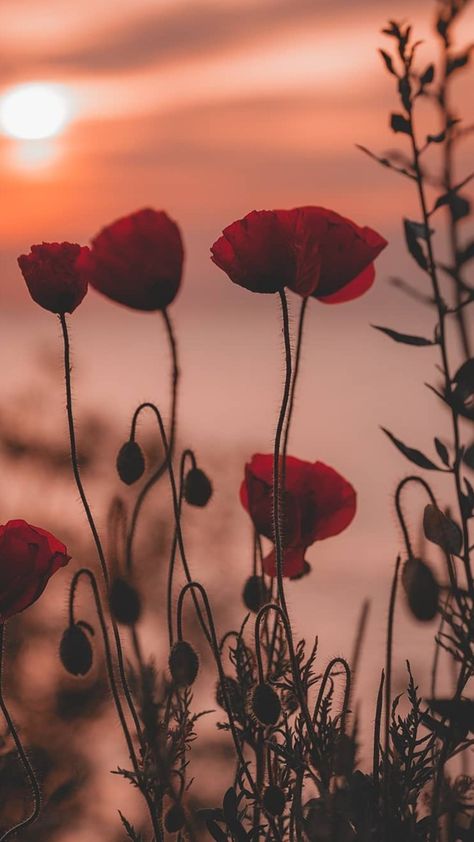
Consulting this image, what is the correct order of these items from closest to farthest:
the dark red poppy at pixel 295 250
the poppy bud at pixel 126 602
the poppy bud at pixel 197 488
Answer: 1. the poppy bud at pixel 126 602
2. the dark red poppy at pixel 295 250
3. the poppy bud at pixel 197 488

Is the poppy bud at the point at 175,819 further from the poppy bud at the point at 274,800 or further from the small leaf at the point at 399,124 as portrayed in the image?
the small leaf at the point at 399,124

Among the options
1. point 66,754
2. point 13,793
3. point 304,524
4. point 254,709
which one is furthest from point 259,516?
point 66,754

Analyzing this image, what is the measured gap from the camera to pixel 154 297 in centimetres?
106

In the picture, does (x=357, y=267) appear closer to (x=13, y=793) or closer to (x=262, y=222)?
(x=262, y=222)

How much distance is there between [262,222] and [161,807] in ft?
1.68

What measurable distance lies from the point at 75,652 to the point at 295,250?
1.42 ft

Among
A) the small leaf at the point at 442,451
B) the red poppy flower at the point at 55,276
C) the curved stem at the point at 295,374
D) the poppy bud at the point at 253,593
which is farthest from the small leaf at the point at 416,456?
the red poppy flower at the point at 55,276

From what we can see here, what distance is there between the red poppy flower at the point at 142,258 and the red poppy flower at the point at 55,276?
0.19 ft

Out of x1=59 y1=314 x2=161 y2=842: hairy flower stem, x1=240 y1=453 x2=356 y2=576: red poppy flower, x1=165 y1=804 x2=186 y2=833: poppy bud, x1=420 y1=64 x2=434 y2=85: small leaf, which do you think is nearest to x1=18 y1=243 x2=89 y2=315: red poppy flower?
x1=59 y1=314 x2=161 y2=842: hairy flower stem

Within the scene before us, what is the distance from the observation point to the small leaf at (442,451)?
3.34 ft

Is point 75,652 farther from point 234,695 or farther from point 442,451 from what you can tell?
point 442,451

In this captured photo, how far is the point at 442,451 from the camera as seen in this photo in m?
1.02

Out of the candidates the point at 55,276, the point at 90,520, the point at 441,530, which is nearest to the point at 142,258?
the point at 55,276

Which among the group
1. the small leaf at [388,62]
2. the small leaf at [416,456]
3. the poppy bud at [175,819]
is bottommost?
the poppy bud at [175,819]
